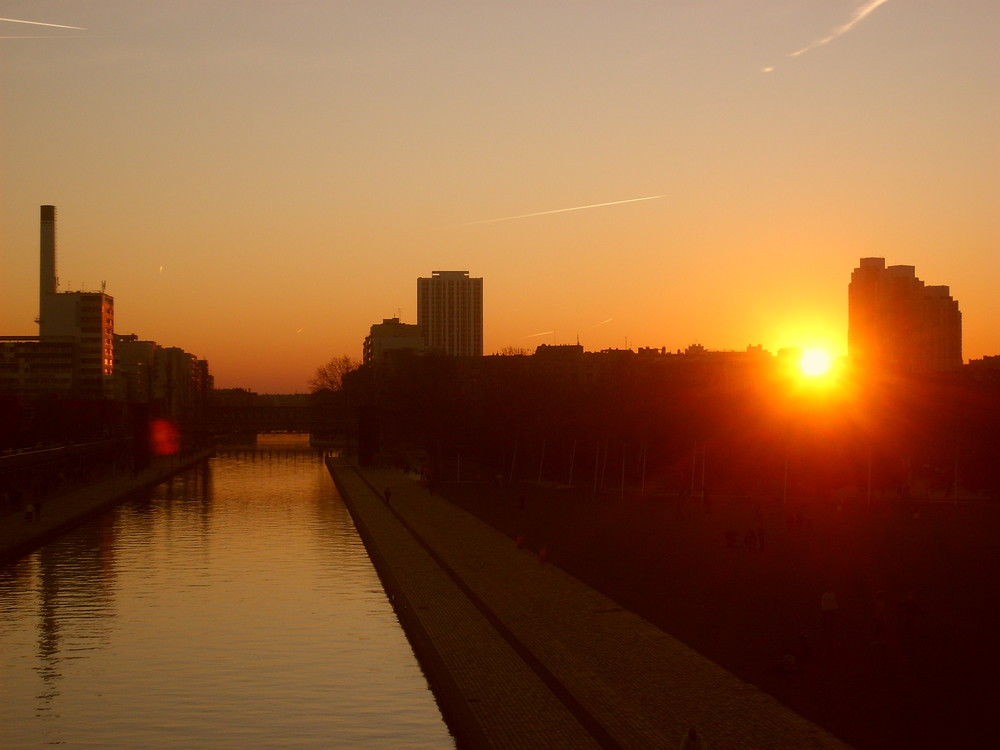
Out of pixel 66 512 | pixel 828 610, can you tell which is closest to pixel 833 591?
pixel 828 610

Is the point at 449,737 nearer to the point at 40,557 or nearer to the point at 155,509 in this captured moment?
the point at 40,557

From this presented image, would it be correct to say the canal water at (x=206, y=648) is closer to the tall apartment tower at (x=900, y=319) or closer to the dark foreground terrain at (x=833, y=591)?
the dark foreground terrain at (x=833, y=591)

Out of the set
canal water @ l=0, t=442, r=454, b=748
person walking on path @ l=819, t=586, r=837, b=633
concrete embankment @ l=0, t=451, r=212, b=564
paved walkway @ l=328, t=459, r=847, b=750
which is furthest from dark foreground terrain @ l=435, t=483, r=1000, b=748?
concrete embankment @ l=0, t=451, r=212, b=564

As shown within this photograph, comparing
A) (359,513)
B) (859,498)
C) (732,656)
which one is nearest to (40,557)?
(359,513)

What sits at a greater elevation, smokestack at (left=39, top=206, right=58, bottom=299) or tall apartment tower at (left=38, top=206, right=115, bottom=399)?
smokestack at (left=39, top=206, right=58, bottom=299)

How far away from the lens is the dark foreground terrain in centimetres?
1586

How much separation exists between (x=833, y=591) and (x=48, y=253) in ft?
495

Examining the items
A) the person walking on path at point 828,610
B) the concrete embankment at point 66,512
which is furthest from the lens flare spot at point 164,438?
the person walking on path at point 828,610

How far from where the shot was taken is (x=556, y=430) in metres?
68.9

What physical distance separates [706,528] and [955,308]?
134 m

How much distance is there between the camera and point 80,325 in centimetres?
16425

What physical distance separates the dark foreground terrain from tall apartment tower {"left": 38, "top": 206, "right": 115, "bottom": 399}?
420 feet

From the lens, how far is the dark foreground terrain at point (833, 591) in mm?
15859

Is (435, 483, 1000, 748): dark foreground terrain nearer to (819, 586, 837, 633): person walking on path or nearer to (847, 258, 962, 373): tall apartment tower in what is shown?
(819, 586, 837, 633): person walking on path
